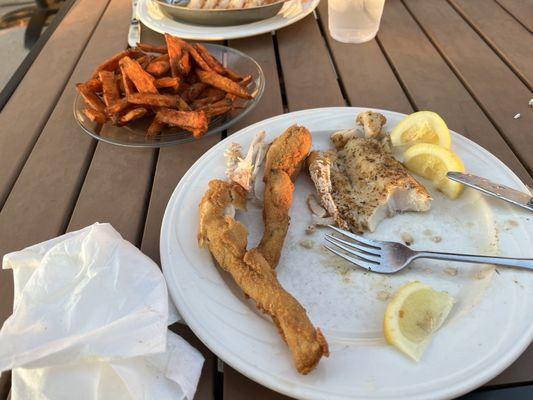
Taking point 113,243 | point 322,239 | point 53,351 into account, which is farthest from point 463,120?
point 53,351

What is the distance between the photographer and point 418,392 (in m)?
0.84

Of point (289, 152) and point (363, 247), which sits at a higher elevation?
point (289, 152)

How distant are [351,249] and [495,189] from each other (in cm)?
48

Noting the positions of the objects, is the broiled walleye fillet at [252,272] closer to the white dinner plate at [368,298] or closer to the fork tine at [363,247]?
the white dinner plate at [368,298]

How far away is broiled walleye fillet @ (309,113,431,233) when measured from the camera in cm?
130

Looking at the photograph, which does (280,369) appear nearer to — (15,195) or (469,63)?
(15,195)

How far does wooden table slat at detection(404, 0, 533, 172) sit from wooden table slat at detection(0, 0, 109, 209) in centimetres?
184

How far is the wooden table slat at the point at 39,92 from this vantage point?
1.66m

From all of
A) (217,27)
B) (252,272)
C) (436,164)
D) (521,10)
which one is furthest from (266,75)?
(521,10)

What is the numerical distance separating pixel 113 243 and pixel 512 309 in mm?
983

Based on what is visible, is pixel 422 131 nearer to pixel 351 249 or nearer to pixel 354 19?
pixel 351 249

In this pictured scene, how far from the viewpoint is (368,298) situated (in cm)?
110

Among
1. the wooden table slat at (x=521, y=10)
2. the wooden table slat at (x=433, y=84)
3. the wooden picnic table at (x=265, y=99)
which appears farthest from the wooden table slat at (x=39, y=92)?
the wooden table slat at (x=521, y=10)

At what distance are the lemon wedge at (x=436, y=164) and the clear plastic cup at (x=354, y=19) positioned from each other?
42.3 inches
